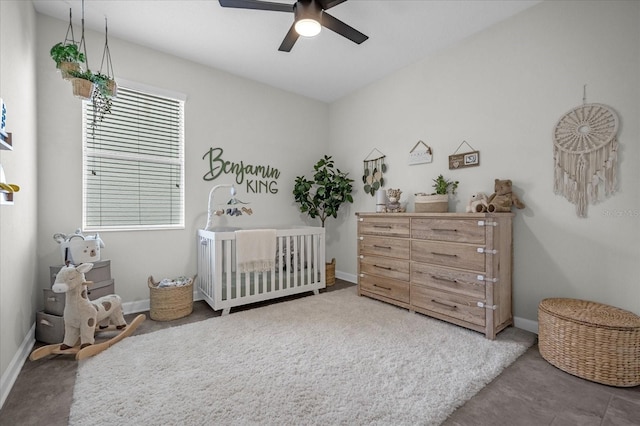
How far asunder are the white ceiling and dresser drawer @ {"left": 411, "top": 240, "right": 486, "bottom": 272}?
193cm

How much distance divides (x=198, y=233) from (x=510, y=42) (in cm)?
344

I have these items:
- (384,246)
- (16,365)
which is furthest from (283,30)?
(16,365)

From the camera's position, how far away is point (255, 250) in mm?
2670

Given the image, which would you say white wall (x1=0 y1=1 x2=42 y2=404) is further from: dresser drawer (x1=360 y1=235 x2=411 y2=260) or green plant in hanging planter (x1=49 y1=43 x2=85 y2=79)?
dresser drawer (x1=360 y1=235 x2=411 y2=260)

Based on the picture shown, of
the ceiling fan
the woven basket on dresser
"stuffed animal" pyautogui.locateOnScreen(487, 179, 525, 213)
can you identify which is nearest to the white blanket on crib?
the ceiling fan

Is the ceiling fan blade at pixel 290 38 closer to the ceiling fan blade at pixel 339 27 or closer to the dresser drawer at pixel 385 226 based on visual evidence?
the ceiling fan blade at pixel 339 27

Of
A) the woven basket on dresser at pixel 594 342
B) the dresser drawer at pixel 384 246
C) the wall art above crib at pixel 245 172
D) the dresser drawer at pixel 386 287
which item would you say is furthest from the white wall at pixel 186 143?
the woven basket on dresser at pixel 594 342

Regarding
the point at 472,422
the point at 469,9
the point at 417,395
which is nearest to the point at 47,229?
the point at 417,395

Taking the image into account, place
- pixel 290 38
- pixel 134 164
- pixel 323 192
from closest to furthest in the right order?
pixel 290 38 → pixel 134 164 → pixel 323 192

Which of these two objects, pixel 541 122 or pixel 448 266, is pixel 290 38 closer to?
pixel 541 122

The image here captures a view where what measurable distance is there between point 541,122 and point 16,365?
3944 mm

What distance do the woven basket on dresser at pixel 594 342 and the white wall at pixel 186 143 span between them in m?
2.92

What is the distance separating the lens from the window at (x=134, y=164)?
2.57 m

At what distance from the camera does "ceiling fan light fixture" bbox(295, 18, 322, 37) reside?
1.83m
